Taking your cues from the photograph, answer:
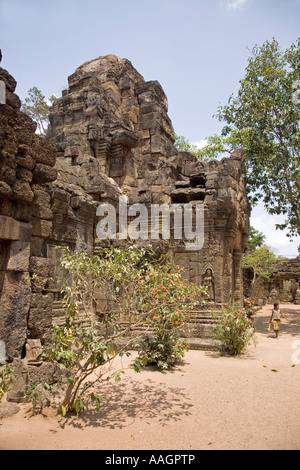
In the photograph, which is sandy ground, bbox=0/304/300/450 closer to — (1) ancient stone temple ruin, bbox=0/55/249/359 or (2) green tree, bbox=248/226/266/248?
(1) ancient stone temple ruin, bbox=0/55/249/359

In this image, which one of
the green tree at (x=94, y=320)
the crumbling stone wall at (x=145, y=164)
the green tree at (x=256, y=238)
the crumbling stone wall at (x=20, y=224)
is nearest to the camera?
the green tree at (x=94, y=320)

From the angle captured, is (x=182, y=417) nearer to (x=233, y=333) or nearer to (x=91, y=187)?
(x=233, y=333)

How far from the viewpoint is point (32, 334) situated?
15.1 feet

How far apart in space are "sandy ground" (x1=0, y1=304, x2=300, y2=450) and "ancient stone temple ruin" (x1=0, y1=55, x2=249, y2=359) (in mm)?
1321

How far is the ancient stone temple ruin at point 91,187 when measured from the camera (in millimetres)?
4457

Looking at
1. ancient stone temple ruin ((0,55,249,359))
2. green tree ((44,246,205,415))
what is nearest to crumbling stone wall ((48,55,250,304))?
ancient stone temple ruin ((0,55,249,359))

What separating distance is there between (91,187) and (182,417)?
18.9 feet

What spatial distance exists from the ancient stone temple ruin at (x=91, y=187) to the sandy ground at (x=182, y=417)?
4.34 feet

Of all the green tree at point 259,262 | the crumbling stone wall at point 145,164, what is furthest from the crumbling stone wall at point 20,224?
the green tree at point 259,262

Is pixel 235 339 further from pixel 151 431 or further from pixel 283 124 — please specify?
pixel 283 124

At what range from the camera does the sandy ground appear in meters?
3.18

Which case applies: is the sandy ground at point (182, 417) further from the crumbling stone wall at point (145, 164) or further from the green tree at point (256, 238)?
the green tree at point (256, 238)
